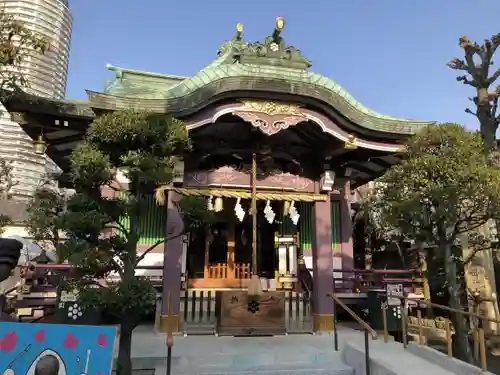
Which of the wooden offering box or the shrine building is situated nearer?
the wooden offering box

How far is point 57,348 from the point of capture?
388 centimetres

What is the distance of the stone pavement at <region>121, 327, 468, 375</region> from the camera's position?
6438 millimetres

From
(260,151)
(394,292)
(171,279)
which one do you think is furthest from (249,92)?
(394,292)

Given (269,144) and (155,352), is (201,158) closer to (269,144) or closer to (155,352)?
(269,144)

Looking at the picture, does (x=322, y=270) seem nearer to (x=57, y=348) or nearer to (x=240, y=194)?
(x=240, y=194)

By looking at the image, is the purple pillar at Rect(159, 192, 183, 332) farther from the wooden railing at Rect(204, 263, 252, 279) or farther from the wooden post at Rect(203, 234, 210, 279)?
the wooden railing at Rect(204, 263, 252, 279)

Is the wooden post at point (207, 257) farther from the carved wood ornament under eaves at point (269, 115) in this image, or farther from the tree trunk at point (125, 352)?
the tree trunk at point (125, 352)

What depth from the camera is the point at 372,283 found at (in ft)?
37.2

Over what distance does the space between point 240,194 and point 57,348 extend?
6.19m

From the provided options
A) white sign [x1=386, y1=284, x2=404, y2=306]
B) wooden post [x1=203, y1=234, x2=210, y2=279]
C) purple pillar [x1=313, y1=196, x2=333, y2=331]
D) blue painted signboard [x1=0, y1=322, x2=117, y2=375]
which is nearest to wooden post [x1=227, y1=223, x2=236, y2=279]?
wooden post [x1=203, y1=234, x2=210, y2=279]

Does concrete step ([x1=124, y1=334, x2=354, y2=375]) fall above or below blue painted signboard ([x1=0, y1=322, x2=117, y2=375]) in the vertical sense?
below

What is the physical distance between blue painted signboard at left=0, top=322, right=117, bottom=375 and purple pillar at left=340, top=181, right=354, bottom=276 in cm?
973

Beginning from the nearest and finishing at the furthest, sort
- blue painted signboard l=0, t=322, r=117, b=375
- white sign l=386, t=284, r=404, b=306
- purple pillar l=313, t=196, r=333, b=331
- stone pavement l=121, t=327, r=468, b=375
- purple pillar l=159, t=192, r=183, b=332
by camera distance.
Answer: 1. blue painted signboard l=0, t=322, r=117, b=375
2. stone pavement l=121, t=327, r=468, b=375
3. purple pillar l=159, t=192, r=183, b=332
4. purple pillar l=313, t=196, r=333, b=331
5. white sign l=386, t=284, r=404, b=306

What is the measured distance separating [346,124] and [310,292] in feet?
13.9
